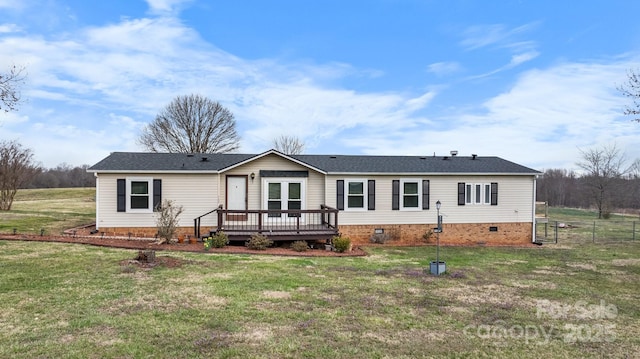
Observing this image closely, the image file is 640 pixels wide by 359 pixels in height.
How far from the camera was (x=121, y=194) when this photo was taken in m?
14.9

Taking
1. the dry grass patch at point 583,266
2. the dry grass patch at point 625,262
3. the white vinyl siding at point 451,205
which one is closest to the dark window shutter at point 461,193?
the white vinyl siding at point 451,205

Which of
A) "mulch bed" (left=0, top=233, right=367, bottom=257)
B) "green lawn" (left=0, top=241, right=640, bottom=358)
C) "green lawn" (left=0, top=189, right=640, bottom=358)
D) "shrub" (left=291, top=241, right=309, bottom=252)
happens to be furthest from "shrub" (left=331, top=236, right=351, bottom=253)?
"green lawn" (left=0, top=241, right=640, bottom=358)

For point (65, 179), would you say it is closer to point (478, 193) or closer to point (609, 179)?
point (478, 193)

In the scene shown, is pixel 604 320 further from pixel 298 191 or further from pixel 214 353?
pixel 298 191

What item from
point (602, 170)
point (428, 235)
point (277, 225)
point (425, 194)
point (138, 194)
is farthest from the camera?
point (602, 170)

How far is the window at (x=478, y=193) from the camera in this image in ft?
56.7

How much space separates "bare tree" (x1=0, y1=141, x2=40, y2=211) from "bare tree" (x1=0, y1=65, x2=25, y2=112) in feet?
59.8

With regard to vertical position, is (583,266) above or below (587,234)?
above

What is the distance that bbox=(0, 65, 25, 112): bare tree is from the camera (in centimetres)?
1057

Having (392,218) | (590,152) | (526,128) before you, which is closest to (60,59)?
(392,218)

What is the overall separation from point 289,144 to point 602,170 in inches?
1239

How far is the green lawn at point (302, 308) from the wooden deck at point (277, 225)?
2.65 metres

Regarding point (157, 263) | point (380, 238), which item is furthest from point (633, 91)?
point (157, 263)

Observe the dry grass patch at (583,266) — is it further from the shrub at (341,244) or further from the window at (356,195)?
the window at (356,195)
